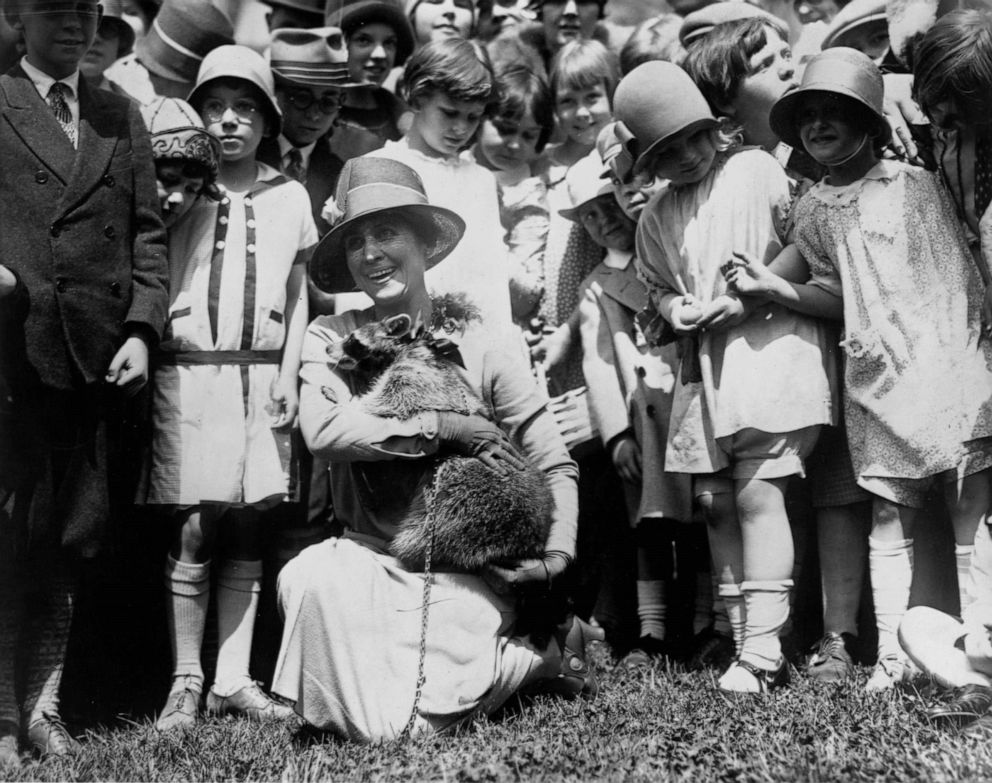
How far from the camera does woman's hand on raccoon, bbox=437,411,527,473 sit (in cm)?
443

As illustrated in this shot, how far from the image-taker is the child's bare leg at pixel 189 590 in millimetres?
5043

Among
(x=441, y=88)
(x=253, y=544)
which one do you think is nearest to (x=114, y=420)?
(x=253, y=544)

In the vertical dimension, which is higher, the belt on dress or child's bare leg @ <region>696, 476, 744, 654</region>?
the belt on dress

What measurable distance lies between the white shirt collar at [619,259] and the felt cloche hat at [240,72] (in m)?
1.67

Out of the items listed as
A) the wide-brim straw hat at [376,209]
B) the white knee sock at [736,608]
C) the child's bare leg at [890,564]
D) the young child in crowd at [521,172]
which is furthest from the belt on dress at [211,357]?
the child's bare leg at [890,564]

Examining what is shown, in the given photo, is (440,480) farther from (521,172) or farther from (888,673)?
(521,172)

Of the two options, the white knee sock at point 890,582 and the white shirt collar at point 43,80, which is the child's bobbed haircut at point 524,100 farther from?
the white knee sock at point 890,582

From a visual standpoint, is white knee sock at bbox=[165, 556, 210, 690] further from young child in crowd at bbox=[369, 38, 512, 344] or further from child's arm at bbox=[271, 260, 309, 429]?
young child in crowd at bbox=[369, 38, 512, 344]

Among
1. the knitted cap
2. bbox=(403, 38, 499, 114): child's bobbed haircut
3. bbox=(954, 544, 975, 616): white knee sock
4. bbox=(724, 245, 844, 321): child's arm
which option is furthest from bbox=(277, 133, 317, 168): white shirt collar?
bbox=(954, 544, 975, 616): white knee sock

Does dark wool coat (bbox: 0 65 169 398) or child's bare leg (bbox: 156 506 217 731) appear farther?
child's bare leg (bbox: 156 506 217 731)

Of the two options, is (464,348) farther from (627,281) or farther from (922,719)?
(922,719)

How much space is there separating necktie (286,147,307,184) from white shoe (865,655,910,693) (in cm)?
353

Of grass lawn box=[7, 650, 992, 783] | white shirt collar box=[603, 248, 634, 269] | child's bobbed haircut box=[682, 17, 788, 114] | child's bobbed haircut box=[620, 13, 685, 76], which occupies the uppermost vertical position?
child's bobbed haircut box=[620, 13, 685, 76]

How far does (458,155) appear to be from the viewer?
603 centimetres
